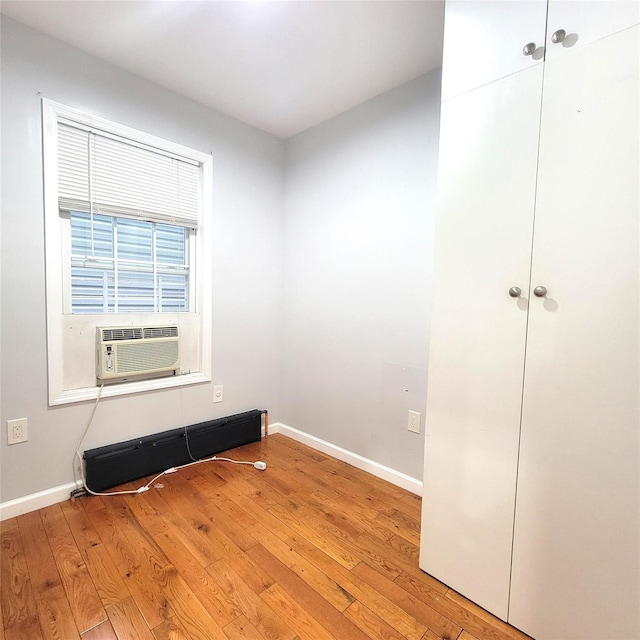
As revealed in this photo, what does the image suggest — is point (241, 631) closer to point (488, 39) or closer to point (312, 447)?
point (312, 447)

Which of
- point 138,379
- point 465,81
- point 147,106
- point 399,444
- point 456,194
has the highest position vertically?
point 147,106

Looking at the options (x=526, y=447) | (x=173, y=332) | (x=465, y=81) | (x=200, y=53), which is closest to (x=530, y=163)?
(x=465, y=81)

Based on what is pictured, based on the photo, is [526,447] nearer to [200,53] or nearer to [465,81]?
[465,81]

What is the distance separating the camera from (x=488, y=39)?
1224 millimetres

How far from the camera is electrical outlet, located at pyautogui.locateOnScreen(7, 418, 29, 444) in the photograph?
1.74m

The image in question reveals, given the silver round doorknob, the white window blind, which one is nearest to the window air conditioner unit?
the white window blind

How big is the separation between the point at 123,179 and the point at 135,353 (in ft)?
3.59

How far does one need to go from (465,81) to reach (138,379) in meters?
2.39

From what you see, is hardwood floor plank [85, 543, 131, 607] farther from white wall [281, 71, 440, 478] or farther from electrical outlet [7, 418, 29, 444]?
white wall [281, 71, 440, 478]

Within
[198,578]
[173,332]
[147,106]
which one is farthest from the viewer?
[173,332]

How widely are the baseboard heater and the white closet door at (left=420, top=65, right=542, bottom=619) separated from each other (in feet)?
5.28

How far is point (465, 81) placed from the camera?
1.29m

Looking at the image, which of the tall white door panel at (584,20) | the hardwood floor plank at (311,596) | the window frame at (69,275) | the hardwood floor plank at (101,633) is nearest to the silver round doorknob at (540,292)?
the tall white door panel at (584,20)

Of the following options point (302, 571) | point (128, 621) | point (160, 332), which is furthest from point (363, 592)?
point (160, 332)
